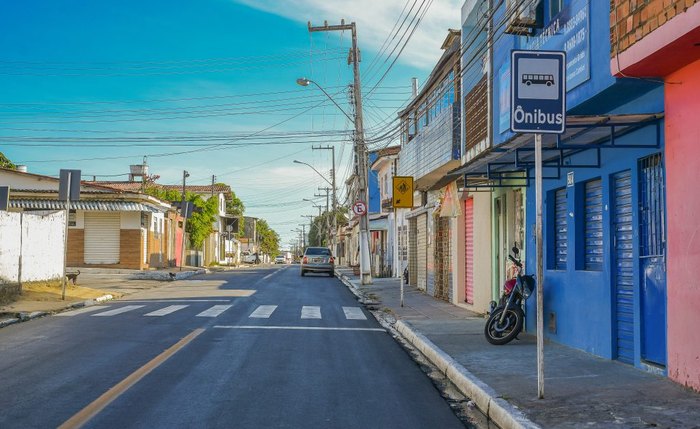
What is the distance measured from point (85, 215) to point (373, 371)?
3302cm

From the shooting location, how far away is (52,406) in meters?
7.12

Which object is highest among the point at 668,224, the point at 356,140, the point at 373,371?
the point at 356,140

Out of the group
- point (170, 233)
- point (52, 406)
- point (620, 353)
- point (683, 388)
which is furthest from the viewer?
point (170, 233)

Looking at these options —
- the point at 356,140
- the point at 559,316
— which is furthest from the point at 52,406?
the point at 356,140

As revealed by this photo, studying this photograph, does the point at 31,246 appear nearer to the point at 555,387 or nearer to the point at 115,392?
the point at 115,392

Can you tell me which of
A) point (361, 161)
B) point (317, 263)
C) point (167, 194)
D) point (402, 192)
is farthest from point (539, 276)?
point (167, 194)

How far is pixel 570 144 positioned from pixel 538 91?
287cm

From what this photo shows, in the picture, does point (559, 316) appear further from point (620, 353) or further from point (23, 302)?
point (23, 302)

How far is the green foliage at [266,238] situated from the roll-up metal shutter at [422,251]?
11504 centimetres

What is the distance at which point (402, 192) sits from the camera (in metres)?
19.1

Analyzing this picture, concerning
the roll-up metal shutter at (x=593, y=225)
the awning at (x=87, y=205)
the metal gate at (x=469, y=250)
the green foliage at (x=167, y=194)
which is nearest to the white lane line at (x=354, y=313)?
the metal gate at (x=469, y=250)

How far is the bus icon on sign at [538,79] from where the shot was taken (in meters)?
7.31

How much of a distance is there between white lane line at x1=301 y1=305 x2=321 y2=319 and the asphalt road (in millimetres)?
470

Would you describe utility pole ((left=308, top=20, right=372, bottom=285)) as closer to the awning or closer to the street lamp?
the street lamp
